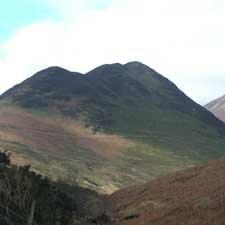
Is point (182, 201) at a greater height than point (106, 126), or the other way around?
Answer: point (106, 126)

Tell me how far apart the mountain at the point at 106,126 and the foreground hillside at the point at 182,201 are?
17.2 metres

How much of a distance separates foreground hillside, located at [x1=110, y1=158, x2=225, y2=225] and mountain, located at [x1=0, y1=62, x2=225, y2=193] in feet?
56.5

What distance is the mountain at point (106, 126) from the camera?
7244 cm

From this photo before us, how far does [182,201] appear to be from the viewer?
95.8 feet

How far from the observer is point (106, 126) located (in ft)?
368

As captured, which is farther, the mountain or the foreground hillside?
the mountain

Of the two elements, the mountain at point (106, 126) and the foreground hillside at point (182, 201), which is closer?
the foreground hillside at point (182, 201)

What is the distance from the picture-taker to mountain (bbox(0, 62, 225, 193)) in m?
72.4

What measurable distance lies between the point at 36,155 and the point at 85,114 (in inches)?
1967

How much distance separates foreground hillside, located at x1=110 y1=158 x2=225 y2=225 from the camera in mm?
23969

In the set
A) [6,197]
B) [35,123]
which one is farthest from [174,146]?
[6,197]

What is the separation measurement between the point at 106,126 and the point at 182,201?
273 ft

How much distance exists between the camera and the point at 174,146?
105m

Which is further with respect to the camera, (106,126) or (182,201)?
(106,126)
